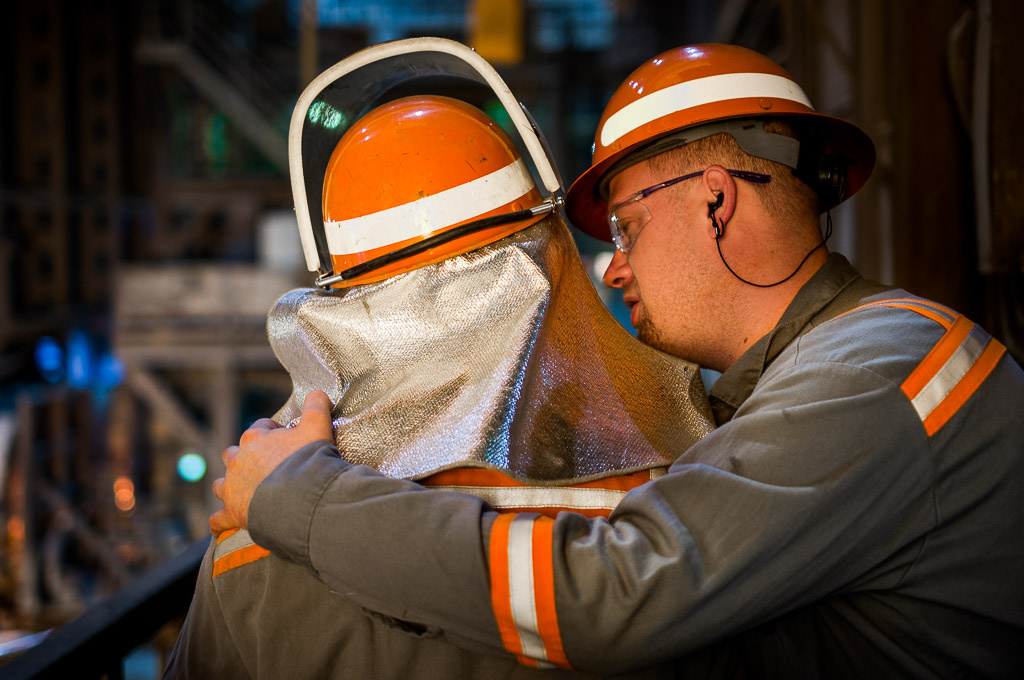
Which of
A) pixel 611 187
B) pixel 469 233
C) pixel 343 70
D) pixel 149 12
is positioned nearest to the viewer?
pixel 469 233

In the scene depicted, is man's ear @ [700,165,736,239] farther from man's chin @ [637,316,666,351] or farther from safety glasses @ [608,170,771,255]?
man's chin @ [637,316,666,351]

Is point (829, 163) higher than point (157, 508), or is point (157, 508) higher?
point (829, 163)

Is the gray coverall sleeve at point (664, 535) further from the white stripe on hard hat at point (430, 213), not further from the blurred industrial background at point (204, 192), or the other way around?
the blurred industrial background at point (204, 192)

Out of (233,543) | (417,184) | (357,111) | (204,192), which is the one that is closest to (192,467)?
(204,192)

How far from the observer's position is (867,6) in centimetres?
366

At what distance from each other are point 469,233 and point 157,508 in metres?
11.1

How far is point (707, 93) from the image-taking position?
5.97 feet

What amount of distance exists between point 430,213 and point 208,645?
3.11 ft

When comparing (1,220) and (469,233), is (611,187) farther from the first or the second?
(1,220)

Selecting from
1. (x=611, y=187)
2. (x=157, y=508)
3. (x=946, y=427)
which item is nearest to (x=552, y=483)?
(x=946, y=427)

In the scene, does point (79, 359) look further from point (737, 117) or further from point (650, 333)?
point (737, 117)

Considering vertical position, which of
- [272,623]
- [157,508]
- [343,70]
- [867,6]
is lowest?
[157,508]

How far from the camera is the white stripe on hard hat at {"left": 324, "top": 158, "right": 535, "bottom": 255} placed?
148cm

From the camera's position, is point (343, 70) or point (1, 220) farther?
point (1, 220)
